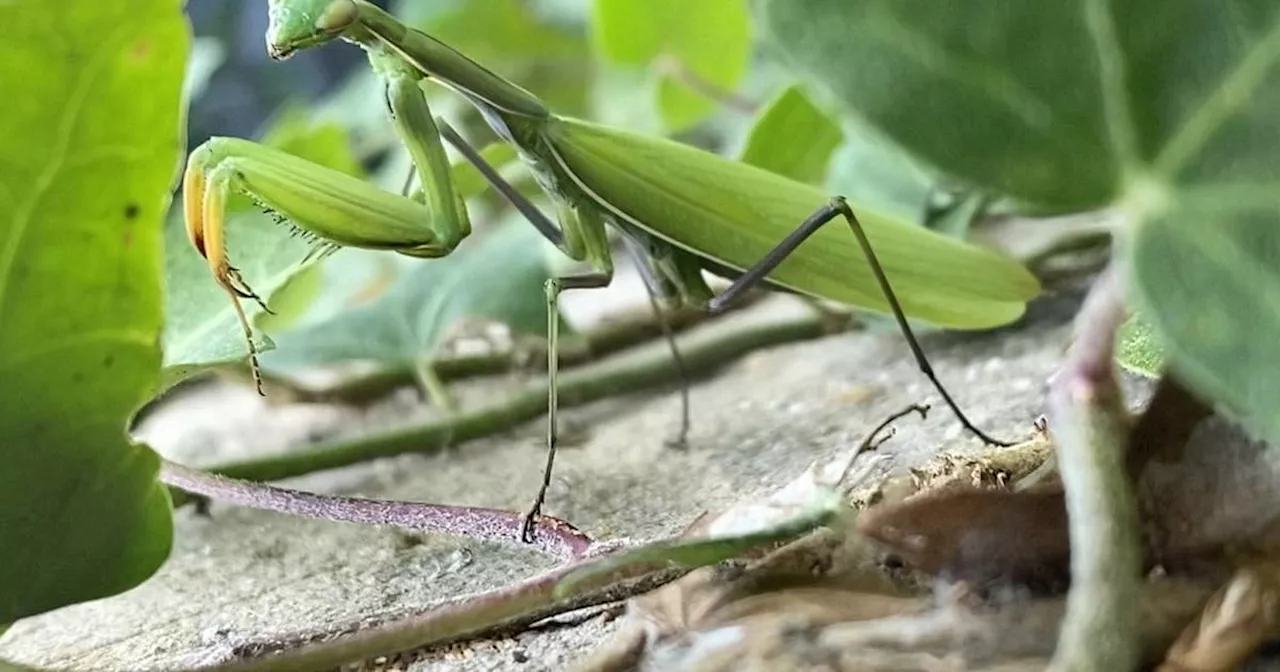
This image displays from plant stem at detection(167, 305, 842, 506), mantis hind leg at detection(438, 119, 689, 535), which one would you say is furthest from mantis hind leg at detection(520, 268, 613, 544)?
plant stem at detection(167, 305, 842, 506)

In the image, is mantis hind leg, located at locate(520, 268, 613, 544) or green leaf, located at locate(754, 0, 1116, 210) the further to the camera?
mantis hind leg, located at locate(520, 268, 613, 544)

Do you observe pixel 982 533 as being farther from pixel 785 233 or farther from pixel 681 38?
pixel 681 38

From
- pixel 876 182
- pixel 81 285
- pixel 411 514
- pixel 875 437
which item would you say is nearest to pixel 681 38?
pixel 876 182

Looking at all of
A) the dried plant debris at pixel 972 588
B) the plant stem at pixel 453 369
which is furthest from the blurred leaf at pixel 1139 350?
the plant stem at pixel 453 369

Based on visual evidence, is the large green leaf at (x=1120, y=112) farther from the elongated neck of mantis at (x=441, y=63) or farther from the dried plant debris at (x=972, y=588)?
the elongated neck of mantis at (x=441, y=63)

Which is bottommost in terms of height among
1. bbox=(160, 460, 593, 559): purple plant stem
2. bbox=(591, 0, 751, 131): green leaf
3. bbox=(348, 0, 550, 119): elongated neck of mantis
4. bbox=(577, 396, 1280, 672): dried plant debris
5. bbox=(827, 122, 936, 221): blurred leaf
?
bbox=(160, 460, 593, 559): purple plant stem

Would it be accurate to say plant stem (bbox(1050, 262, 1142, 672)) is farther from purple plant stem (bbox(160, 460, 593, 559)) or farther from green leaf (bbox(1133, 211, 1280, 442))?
purple plant stem (bbox(160, 460, 593, 559))

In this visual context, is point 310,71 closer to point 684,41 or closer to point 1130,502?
point 684,41
